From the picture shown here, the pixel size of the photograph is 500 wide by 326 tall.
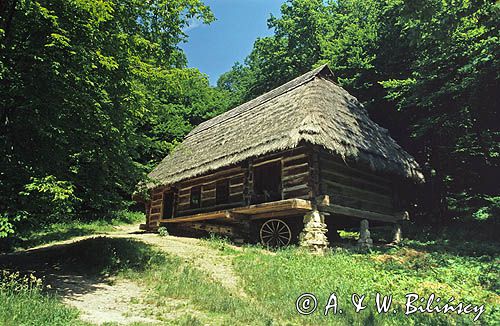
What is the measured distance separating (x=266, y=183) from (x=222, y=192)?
2.10 m

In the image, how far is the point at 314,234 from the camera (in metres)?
11.9

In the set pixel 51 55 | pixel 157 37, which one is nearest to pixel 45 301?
pixel 51 55

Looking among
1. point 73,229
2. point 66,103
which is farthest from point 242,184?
point 73,229

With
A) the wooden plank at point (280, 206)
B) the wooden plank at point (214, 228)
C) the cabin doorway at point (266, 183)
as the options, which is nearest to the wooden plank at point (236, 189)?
the cabin doorway at point (266, 183)

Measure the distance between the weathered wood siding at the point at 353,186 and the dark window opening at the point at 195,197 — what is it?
714 centimetres

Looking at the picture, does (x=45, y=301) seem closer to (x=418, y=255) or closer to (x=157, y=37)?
(x=157, y=37)

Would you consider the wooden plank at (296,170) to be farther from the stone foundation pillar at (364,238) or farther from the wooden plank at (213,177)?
the stone foundation pillar at (364,238)

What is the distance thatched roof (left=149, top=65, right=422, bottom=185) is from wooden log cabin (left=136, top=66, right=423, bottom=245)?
52 mm

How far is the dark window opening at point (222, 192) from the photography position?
16297mm

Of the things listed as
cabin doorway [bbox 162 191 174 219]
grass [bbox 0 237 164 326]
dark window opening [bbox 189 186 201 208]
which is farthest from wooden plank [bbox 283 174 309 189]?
cabin doorway [bbox 162 191 174 219]

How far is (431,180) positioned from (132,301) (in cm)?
1775

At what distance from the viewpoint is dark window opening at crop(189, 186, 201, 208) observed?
18047 mm

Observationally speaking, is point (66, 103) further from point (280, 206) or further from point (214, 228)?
point (214, 228)

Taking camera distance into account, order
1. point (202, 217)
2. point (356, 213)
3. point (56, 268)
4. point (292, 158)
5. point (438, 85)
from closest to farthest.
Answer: point (56, 268) → point (292, 158) → point (356, 213) → point (202, 217) → point (438, 85)
